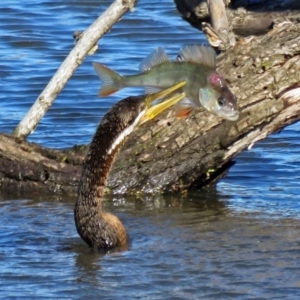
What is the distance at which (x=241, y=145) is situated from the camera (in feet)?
24.6

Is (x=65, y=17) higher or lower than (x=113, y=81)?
higher

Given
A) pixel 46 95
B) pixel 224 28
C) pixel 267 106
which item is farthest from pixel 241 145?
pixel 46 95

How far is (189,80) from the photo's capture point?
6.54 meters

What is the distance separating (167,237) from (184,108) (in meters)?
0.85

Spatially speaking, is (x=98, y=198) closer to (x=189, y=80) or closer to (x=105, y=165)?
(x=105, y=165)

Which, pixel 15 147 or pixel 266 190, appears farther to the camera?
pixel 266 190

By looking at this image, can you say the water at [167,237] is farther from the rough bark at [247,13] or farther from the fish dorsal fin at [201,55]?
the rough bark at [247,13]

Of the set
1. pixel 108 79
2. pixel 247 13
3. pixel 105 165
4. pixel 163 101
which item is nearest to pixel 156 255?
pixel 105 165

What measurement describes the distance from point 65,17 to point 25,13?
1.87 ft

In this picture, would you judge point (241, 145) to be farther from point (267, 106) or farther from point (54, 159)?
point (54, 159)

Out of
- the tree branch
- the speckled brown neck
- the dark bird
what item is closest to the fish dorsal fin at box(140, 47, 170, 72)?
the dark bird

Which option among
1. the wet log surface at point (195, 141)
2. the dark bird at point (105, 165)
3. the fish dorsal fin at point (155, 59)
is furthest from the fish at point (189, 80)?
the wet log surface at point (195, 141)

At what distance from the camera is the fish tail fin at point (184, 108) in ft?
22.0

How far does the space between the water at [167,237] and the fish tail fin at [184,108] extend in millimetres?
672
